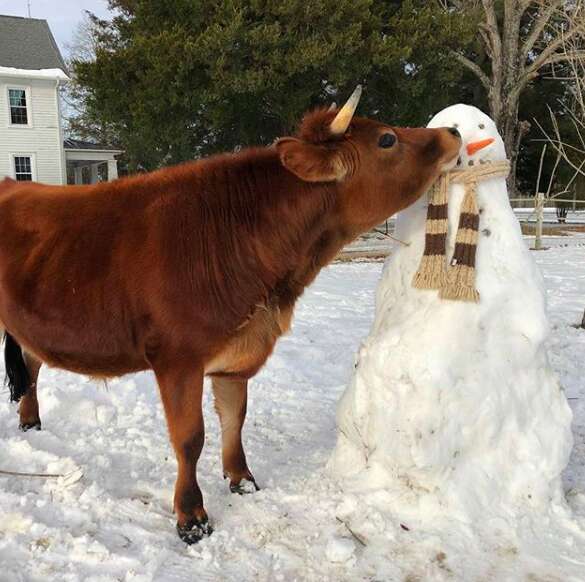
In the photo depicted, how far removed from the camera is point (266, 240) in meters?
2.87

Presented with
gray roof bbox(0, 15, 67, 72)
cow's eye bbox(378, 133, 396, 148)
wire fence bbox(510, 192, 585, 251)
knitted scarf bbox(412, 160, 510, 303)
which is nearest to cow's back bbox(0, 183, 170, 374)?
cow's eye bbox(378, 133, 396, 148)

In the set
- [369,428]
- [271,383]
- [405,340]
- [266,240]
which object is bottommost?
[271,383]

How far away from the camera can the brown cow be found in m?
2.76

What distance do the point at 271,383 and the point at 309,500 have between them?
1910 millimetres

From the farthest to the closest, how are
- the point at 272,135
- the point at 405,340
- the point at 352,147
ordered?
the point at 272,135 < the point at 405,340 < the point at 352,147

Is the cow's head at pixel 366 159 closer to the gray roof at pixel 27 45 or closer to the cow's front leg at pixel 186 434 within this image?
the cow's front leg at pixel 186 434

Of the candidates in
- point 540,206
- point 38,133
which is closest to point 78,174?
point 38,133

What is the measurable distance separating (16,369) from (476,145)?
9.81 feet

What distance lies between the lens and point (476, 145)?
3.08 metres

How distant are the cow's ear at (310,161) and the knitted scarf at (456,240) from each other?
0.58 meters

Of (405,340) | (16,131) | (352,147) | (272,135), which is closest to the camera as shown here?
(352,147)

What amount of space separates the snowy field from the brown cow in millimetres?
256

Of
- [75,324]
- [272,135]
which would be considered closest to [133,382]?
[75,324]

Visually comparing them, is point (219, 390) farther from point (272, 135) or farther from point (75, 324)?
point (272, 135)
